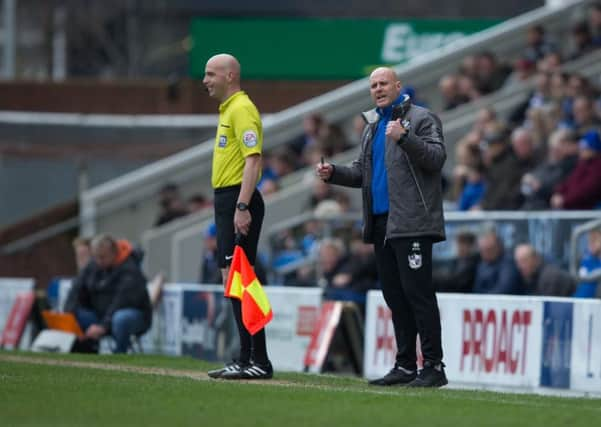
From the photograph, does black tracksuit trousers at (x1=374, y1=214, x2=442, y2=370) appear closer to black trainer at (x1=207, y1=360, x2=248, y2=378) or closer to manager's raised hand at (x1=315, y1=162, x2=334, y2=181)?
manager's raised hand at (x1=315, y1=162, x2=334, y2=181)

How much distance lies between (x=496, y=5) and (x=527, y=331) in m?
15.5

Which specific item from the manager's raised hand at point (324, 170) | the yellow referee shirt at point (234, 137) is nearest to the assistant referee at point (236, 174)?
the yellow referee shirt at point (234, 137)

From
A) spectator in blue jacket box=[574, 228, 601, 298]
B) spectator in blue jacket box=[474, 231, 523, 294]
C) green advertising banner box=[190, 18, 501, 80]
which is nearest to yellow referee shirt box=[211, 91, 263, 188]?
spectator in blue jacket box=[574, 228, 601, 298]

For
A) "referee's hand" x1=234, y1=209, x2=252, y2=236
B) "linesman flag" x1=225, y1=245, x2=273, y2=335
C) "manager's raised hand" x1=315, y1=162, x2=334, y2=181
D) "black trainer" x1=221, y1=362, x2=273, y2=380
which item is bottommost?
"black trainer" x1=221, y1=362, x2=273, y2=380

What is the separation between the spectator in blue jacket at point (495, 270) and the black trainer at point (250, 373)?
6.07 m

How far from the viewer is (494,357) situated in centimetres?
1533

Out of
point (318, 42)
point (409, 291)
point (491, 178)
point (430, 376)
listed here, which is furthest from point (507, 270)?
point (318, 42)

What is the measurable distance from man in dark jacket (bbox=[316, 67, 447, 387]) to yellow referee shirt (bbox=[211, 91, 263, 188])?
562mm

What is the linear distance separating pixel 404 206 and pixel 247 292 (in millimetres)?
1303

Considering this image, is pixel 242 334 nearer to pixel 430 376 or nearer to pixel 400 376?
pixel 400 376

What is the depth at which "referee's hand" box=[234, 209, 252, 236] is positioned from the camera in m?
11.6

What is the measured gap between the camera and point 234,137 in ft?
38.9

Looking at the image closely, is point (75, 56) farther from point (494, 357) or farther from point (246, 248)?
point (246, 248)

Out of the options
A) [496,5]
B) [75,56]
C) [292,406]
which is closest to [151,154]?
[75,56]
